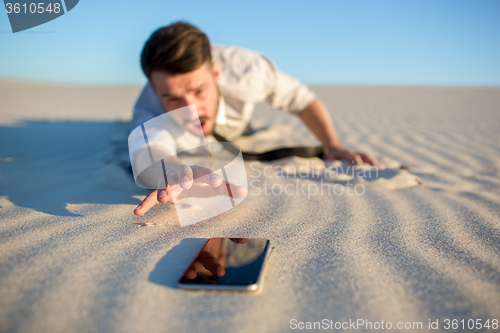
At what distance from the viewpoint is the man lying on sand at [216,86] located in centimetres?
174

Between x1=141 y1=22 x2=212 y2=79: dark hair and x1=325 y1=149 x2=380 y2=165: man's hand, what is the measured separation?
104cm

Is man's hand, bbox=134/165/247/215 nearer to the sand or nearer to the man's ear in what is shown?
the sand

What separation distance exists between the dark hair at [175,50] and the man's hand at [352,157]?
40.8 inches

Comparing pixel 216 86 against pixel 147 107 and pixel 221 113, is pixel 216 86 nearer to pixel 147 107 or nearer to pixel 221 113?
pixel 221 113

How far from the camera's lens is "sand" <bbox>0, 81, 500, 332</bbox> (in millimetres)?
621

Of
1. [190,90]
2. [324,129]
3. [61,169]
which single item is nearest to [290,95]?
[324,129]

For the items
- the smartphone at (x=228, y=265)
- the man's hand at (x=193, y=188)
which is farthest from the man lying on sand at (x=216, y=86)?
the smartphone at (x=228, y=265)

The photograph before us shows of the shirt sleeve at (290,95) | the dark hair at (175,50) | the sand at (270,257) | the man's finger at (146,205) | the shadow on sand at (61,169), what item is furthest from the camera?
the shirt sleeve at (290,95)

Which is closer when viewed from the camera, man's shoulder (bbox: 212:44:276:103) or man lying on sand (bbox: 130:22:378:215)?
man lying on sand (bbox: 130:22:378:215)

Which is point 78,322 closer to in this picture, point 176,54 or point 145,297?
point 145,297

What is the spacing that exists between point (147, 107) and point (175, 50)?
1.52ft

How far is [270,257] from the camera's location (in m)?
0.83

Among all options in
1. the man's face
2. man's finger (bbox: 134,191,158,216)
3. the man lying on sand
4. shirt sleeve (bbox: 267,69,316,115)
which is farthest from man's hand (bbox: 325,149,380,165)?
man's finger (bbox: 134,191,158,216)

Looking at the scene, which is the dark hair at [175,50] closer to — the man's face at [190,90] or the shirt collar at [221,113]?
the man's face at [190,90]
